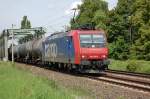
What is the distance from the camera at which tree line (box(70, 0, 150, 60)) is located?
63219 mm

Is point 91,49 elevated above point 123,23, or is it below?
below

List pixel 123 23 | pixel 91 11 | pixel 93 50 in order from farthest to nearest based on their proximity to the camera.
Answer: pixel 91 11 → pixel 123 23 → pixel 93 50

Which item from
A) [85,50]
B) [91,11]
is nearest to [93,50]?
[85,50]

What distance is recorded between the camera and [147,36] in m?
60.6

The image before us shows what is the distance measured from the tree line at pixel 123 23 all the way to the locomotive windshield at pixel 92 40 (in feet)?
90.5

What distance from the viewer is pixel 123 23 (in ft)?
281

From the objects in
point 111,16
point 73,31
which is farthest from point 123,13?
point 73,31

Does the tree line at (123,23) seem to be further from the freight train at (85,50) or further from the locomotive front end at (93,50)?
the locomotive front end at (93,50)

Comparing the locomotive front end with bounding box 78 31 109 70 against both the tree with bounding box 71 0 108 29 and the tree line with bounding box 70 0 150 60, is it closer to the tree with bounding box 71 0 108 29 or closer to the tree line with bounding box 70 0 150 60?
the tree line with bounding box 70 0 150 60

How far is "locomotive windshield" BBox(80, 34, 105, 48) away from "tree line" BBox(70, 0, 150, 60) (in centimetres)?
2757

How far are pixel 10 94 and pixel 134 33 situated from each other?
67701 mm

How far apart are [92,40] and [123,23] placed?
52.6 meters

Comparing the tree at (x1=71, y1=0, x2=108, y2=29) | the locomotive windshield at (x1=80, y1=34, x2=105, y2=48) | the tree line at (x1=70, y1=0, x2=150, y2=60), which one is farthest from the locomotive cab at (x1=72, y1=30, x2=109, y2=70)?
the tree at (x1=71, y1=0, x2=108, y2=29)

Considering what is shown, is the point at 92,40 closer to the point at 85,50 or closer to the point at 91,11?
the point at 85,50
